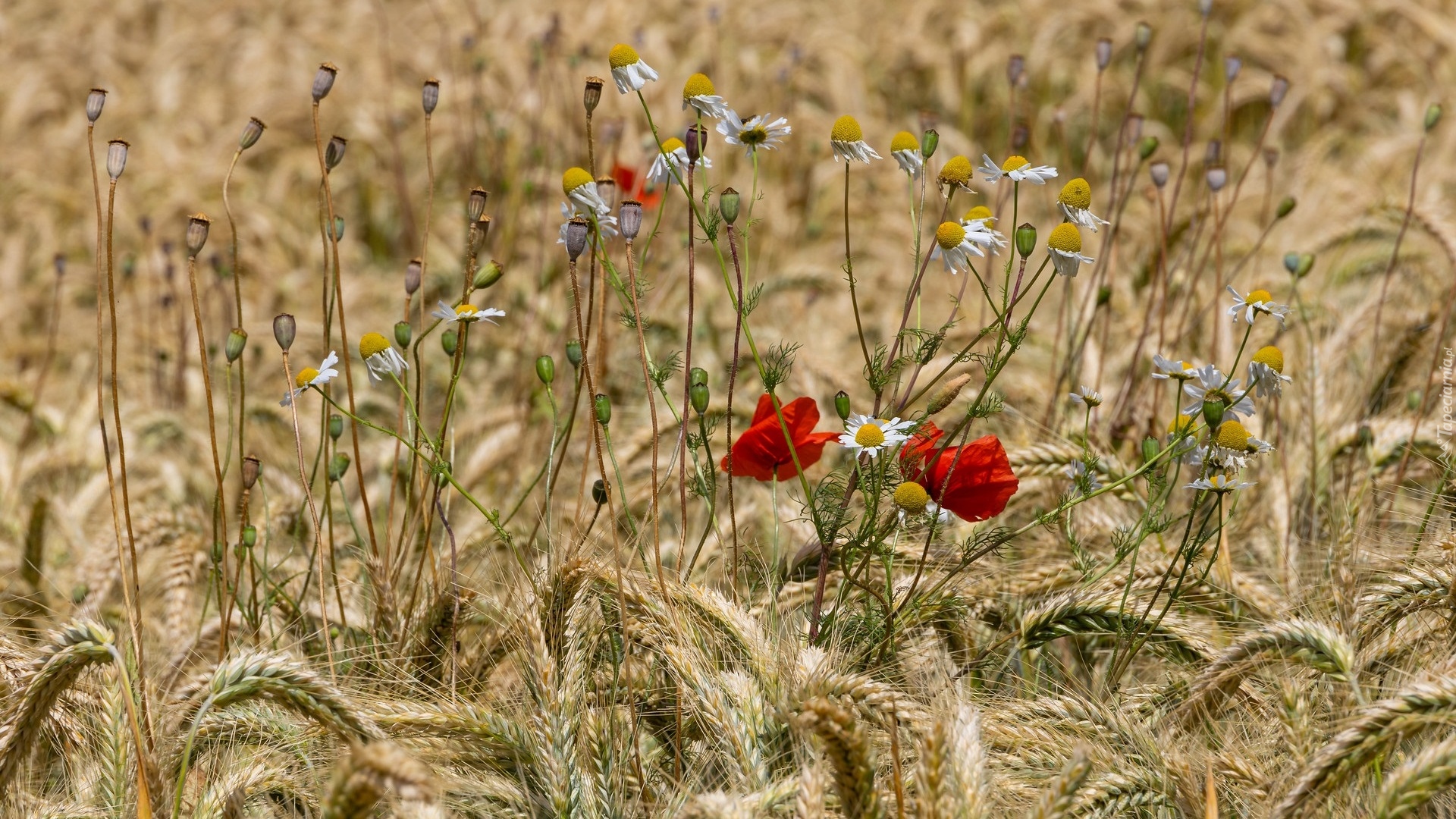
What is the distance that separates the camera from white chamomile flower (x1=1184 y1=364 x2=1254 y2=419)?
1.50m

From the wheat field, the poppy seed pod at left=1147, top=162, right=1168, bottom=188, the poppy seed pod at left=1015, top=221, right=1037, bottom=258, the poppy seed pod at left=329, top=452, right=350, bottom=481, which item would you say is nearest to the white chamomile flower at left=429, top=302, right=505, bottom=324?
the wheat field

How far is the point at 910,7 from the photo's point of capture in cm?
642

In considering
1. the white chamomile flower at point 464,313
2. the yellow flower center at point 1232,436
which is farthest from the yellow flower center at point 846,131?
the yellow flower center at point 1232,436

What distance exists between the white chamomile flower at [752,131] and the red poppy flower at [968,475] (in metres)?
0.41

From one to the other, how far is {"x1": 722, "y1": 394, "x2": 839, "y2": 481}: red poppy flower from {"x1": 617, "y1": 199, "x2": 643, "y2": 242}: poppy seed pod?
12.5 inches

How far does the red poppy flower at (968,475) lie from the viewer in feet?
5.04

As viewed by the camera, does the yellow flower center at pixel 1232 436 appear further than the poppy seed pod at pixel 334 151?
No

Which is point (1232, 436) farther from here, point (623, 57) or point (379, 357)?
point (379, 357)

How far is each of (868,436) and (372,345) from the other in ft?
2.03

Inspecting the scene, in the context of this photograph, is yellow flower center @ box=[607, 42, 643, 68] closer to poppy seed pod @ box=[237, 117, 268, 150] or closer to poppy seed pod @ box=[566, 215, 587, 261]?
poppy seed pod @ box=[566, 215, 587, 261]

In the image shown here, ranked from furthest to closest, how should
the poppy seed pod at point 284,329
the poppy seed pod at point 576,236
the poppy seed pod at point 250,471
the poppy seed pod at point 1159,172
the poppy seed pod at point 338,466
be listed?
the poppy seed pod at point 1159,172 → the poppy seed pod at point 338,466 → the poppy seed pod at point 250,471 → the poppy seed pod at point 284,329 → the poppy seed pod at point 576,236

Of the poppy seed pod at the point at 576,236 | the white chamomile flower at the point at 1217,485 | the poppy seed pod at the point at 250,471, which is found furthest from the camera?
the poppy seed pod at the point at 250,471

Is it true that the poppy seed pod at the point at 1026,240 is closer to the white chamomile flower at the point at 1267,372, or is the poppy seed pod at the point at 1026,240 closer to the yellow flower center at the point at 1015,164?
the yellow flower center at the point at 1015,164

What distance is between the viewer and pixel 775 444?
1.64 m
